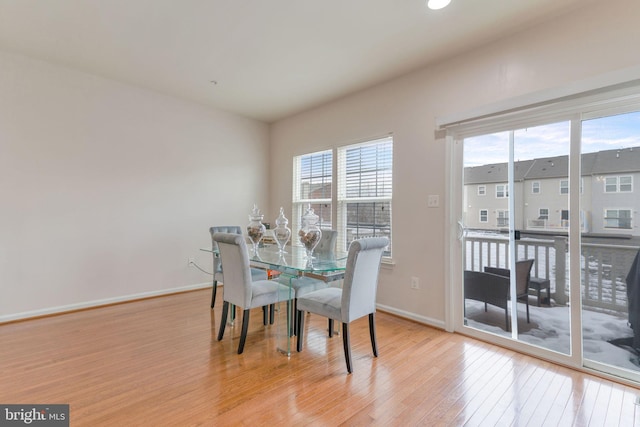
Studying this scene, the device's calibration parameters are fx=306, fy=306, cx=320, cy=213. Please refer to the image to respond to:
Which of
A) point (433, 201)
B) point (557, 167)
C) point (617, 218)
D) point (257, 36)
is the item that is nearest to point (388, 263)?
point (433, 201)

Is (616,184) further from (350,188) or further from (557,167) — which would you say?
(350,188)

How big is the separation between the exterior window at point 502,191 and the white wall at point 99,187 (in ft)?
11.4

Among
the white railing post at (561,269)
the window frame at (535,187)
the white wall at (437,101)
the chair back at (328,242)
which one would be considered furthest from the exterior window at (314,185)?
→ the white railing post at (561,269)

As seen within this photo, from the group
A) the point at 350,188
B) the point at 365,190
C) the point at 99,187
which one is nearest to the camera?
the point at 99,187

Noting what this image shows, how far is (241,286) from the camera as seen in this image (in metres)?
2.49

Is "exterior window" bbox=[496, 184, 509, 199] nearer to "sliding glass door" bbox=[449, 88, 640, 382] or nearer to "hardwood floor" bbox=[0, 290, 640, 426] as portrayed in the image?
"sliding glass door" bbox=[449, 88, 640, 382]

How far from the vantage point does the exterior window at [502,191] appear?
2.65m

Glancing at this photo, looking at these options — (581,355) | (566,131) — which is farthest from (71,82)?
(581,355)

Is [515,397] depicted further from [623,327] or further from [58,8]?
[58,8]

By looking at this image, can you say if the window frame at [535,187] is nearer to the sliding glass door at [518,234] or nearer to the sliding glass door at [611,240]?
the sliding glass door at [518,234]

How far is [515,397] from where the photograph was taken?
191 centimetres

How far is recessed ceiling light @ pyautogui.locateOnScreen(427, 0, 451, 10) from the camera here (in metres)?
2.19

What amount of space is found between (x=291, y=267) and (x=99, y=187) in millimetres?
2776

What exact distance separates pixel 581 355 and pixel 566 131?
5.46 ft
